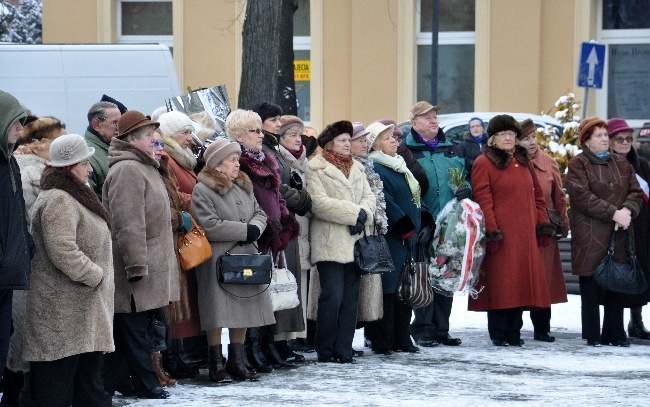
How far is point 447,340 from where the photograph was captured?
41.0ft

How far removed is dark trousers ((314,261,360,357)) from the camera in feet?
36.5

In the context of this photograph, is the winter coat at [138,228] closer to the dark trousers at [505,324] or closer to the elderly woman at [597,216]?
the dark trousers at [505,324]

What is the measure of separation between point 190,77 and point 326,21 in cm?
232

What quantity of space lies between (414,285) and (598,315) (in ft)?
6.09

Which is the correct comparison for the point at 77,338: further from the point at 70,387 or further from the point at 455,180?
the point at 455,180

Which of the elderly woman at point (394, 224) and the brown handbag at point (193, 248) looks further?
the elderly woman at point (394, 224)

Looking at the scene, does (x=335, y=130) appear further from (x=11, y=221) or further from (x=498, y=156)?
(x=11, y=221)

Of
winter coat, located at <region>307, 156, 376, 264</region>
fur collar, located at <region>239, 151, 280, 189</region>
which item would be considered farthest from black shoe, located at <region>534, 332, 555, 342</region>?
fur collar, located at <region>239, 151, 280, 189</region>

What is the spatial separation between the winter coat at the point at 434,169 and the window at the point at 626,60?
38.4ft

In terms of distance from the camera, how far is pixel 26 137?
9.23m

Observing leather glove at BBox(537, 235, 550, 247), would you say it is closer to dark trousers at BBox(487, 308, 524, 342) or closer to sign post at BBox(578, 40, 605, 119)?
dark trousers at BBox(487, 308, 524, 342)

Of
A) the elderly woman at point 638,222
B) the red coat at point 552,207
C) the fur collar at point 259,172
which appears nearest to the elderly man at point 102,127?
the fur collar at point 259,172

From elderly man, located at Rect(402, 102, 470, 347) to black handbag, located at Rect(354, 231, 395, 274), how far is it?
1262mm

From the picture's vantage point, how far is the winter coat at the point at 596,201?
40.9ft
